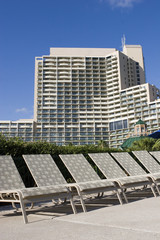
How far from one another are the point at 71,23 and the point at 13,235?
1351 inches

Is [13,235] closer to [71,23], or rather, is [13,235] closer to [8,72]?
[71,23]

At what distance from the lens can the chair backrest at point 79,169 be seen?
5.25 m

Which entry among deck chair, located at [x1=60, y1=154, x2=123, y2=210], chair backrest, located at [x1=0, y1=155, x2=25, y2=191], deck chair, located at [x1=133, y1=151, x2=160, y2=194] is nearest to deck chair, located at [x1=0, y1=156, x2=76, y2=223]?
chair backrest, located at [x1=0, y1=155, x2=25, y2=191]

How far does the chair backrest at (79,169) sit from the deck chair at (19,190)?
1271 mm

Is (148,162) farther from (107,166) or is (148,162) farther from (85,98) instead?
(85,98)

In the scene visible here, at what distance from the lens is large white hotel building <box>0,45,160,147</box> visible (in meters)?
76.2

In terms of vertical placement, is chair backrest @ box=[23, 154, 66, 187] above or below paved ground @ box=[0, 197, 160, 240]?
above

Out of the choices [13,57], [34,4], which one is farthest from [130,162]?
[13,57]

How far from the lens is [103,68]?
84500 mm

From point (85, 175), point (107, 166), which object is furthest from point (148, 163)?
point (85, 175)

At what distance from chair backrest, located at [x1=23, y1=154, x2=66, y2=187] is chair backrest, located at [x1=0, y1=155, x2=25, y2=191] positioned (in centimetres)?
34

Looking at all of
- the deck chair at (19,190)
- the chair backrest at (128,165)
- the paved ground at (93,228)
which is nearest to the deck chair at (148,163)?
the chair backrest at (128,165)

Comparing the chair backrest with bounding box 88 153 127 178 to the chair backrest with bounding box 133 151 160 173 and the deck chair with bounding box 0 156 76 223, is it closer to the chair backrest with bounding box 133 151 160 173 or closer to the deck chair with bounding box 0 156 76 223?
the chair backrest with bounding box 133 151 160 173

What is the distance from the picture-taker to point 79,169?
216 inches
